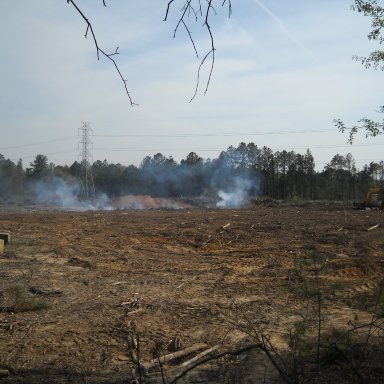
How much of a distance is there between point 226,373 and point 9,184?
7635cm

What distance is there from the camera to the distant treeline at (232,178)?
72.2 metres

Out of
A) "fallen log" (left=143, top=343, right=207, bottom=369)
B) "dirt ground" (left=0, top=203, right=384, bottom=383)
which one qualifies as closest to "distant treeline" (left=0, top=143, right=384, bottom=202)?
"dirt ground" (left=0, top=203, right=384, bottom=383)

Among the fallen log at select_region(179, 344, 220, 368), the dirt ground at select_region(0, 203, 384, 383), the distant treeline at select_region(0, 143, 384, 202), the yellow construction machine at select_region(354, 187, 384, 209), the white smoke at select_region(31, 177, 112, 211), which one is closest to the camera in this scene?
the fallen log at select_region(179, 344, 220, 368)

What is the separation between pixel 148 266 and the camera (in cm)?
1185

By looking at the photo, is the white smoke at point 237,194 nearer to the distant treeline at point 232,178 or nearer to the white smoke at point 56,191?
the distant treeline at point 232,178

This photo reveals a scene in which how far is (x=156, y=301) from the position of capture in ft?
26.4

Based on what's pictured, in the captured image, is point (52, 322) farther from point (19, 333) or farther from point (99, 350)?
point (99, 350)

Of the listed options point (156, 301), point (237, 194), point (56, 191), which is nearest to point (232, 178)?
point (237, 194)

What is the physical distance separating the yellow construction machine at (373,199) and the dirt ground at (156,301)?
23985mm

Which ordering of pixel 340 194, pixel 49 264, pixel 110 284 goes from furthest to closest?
1. pixel 340 194
2. pixel 49 264
3. pixel 110 284

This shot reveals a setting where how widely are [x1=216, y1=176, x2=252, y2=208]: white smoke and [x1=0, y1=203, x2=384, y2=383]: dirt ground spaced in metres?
41.6

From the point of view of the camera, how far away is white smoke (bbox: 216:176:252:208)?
58.6 meters

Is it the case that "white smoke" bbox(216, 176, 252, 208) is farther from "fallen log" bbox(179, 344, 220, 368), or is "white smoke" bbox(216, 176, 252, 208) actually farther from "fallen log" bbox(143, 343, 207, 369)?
"fallen log" bbox(179, 344, 220, 368)

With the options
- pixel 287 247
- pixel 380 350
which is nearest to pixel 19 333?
pixel 380 350
